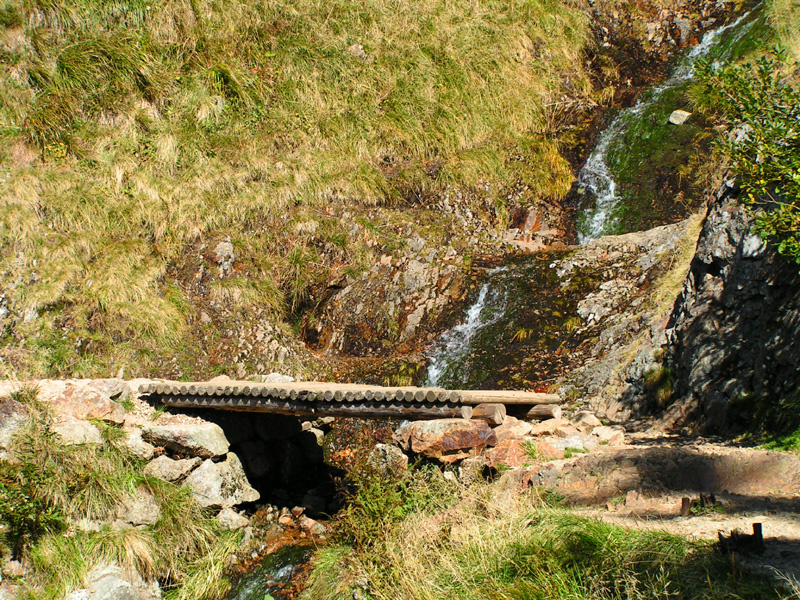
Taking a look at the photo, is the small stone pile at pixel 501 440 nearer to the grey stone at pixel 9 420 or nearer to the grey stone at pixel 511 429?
the grey stone at pixel 511 429

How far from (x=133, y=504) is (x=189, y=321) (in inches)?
192

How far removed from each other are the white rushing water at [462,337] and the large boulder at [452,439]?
3483 mm

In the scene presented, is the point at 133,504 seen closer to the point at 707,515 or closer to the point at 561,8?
the point at 707,515

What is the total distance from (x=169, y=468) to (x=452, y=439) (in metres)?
3.56

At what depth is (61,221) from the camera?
11977 mm

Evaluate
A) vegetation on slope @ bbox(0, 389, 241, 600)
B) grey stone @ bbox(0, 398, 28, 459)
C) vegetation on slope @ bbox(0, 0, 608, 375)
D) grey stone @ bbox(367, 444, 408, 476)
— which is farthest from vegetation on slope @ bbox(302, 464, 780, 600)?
vegetation on slope @ bbox(0, 0, 608, 375)

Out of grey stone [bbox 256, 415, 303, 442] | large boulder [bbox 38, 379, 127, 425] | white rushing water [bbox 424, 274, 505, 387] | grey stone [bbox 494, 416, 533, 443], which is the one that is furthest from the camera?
white rushing water [bbox 424, 274, 505, 387]

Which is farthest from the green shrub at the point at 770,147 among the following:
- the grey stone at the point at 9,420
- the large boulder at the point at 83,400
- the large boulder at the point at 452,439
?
the grey stone at the point at 9,420

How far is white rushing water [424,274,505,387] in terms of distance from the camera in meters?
10.4

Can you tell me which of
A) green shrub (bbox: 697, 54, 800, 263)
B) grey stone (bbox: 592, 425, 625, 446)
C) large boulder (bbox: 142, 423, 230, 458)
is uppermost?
green shrub (bbox: 697, 54, 800, 263)

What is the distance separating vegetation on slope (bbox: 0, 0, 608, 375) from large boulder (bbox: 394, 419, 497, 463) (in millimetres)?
5908

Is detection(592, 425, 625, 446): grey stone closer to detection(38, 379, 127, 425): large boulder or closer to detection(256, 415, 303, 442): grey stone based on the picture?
detection(256, 415, 303, 442): grey stone

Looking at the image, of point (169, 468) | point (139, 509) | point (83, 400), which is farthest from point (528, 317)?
point (83, 400)

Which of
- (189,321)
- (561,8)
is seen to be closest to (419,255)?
(189,321)
